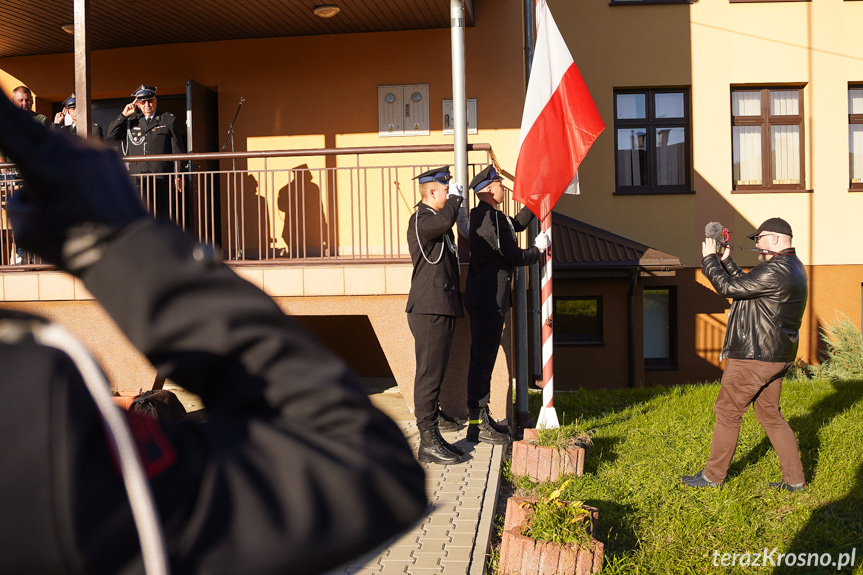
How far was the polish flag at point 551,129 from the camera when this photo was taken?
270 inches

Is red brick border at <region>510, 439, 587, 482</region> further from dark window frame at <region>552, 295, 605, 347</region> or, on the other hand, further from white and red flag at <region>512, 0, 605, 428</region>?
dark window frame at <region>552, 295, 605, 347</region>

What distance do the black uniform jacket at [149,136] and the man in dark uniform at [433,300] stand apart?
3.82 m

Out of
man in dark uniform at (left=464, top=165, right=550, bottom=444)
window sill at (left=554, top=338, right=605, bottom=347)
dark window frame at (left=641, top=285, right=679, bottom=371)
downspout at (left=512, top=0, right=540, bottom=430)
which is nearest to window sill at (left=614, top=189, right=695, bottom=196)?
dark window frame at (left=641, top=285, right=679, bottom=371)

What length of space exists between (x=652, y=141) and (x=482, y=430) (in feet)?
30.8

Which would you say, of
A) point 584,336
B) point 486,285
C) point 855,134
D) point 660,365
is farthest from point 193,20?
point 855,134

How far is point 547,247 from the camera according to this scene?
6.95m

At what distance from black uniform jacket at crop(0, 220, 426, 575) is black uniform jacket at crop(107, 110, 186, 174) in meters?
8.55

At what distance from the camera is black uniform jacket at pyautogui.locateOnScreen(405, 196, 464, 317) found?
20.2 feet

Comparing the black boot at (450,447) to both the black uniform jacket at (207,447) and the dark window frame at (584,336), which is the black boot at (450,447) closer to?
the black uniform jacket at (207,447)

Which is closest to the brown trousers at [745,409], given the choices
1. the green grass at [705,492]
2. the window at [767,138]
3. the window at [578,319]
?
the green grass at [705,492]

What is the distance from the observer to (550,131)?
6895mm

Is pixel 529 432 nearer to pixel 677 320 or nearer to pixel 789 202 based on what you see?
pixel 677 320

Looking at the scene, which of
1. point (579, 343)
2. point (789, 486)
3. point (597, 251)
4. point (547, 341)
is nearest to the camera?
point (789, 486)

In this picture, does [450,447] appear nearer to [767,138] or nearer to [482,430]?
[482,430]
